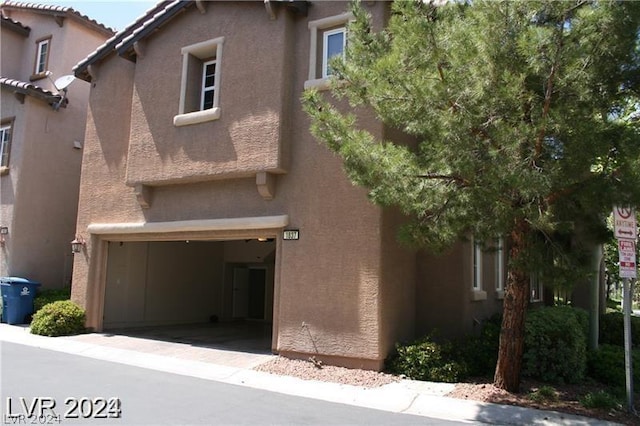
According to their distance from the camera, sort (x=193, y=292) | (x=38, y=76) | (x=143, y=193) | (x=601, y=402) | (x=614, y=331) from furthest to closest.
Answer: (x=38, y=76)
(x=193, y=292)
(x=614, y=331)
(x=143, y=193)
(x=601, y=402)

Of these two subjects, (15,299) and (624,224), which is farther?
(15,299)

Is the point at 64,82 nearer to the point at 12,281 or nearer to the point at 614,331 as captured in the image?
the point at 12,281

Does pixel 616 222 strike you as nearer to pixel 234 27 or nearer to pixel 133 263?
pixel 234 27

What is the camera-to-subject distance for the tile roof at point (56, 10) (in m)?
18.7

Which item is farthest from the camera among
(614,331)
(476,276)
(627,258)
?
(614,331)

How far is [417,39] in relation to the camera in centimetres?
713

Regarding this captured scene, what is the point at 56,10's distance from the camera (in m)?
18.8

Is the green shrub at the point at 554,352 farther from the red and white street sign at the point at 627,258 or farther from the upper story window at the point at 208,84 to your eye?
the upper story window at the point at 208,84

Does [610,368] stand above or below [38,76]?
below

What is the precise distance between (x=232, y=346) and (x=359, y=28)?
7.81 m

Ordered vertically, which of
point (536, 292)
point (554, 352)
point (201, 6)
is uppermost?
point (201, 6)

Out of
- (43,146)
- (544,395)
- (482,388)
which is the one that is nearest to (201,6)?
(43,146)

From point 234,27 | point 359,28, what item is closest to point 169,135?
point 234,27

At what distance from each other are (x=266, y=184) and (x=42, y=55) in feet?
44.5
